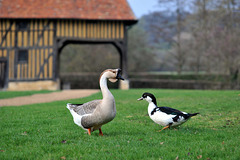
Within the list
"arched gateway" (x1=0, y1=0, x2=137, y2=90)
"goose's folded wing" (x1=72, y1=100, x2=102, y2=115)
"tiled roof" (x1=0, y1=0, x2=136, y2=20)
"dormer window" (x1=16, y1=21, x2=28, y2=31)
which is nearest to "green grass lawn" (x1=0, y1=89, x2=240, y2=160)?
"goose's folded wing" (x1=72, y1=100, x2=102, y2=115)

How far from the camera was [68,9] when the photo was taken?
24922 mm

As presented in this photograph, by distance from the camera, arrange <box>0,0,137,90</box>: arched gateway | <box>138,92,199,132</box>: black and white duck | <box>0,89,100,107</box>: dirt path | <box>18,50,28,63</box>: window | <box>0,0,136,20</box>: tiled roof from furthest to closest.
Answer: <box>18,50,28,63</box>: window
<box>0,0,137,90</box>: arched gateway
<box>0,0,136,20</box>: tiled roof
<box>0,89,100,107</box>: dirt path
<box>138,92,199,132</box>: black and white duck

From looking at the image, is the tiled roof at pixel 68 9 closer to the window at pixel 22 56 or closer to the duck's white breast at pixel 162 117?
the window at pixel 22 56

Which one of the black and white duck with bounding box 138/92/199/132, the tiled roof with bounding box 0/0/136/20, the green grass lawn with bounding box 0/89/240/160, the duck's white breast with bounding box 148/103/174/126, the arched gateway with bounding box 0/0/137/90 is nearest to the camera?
the green grass lawn with bounding box 0/89/240/160

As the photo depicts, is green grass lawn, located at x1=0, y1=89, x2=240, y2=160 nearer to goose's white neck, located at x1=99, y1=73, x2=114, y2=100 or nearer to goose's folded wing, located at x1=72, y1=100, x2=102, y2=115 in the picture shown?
goose's folded wing, located at x1=72, y1=100, x2=102, y2=115

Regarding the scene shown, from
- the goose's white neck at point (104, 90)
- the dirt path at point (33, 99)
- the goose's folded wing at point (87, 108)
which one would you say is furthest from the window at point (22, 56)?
the goose's white neck at point (104, 90)

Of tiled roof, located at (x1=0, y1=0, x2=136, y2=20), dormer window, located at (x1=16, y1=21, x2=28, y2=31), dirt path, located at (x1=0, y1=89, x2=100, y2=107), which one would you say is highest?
tiled roof, located at (x1=0, y1=0, x2=136, y2=20)

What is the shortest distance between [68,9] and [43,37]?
303 centimetres

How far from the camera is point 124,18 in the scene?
24.2 m

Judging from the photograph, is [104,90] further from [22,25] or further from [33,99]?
[22,25]

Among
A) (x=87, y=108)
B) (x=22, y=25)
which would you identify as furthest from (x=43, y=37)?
(x=87, y=108)

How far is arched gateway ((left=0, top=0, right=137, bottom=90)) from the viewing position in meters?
24.3

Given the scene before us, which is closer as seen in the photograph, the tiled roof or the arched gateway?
the tiled roof

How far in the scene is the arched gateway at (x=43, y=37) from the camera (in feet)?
79.9
